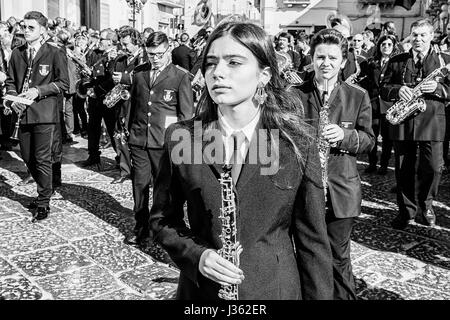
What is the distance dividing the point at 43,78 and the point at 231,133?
4646mm

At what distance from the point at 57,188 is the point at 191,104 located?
3034mm

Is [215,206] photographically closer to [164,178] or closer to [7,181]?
[164,178]

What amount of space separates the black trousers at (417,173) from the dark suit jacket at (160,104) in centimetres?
260

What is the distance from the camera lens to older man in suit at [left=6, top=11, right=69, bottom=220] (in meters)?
5.96

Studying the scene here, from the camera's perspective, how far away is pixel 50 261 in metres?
4.72

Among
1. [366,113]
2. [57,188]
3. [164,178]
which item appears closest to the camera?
[164,178]

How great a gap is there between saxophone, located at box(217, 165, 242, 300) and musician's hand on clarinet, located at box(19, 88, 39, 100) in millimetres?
4560

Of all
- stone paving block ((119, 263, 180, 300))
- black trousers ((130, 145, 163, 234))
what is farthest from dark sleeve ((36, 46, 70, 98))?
stone paving block ((119, 263, 180, 300))

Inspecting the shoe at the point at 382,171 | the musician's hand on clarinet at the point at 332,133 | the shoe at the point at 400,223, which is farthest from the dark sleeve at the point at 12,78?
the shoe at the point at 382,171

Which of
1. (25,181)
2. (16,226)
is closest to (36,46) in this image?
(16,226)

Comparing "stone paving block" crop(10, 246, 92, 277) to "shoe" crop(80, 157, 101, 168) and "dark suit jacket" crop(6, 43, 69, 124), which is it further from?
"shoe" crop(80, 157, 101, 168)

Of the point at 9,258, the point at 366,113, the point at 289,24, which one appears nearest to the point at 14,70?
the point at 9,258

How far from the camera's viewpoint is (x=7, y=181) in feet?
25.4

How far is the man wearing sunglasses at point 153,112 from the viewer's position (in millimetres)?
5320
